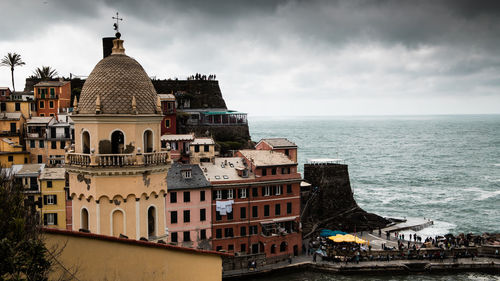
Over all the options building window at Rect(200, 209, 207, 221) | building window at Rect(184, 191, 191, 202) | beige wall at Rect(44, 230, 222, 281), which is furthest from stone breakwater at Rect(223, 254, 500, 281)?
beige wall at Rect(44, 230, 222, 281)

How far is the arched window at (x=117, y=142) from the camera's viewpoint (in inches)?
694

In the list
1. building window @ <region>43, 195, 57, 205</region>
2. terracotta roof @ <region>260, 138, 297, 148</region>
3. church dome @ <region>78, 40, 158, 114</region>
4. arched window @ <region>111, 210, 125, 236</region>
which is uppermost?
church dome @ <region>78, 40, 158, 114</region>

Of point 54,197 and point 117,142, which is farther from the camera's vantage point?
point 54,197

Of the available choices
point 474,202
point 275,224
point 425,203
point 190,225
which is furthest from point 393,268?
point 474,202

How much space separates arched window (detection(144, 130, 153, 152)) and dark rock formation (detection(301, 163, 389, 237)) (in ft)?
147

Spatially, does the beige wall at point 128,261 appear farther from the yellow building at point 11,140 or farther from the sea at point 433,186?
the yellow building at point 11,140

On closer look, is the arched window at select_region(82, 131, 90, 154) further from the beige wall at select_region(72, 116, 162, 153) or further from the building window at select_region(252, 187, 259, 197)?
the building window at select_region(252, 187, 259, 197)

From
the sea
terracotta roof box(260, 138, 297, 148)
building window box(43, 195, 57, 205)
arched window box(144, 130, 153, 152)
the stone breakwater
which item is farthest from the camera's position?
the sea

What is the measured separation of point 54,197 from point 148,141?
35.8 meters

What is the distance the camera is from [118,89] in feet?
57.2

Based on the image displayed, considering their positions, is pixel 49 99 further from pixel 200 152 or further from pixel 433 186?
pixel 433 186

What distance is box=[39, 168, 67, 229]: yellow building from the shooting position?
48.2 metres

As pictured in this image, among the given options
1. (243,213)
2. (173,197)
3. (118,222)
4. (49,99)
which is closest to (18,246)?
(118,222)

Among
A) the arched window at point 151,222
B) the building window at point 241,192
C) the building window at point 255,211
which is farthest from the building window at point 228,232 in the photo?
the arched window at point 151,222
